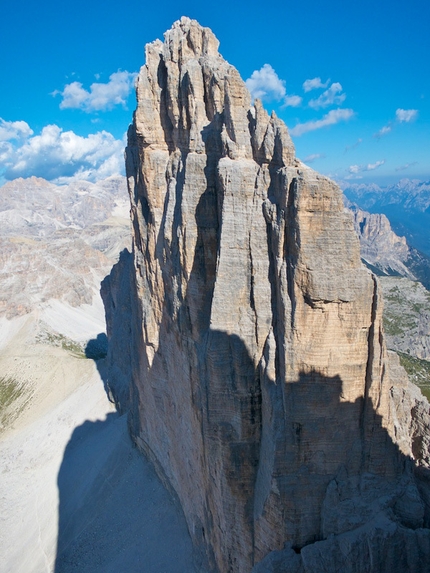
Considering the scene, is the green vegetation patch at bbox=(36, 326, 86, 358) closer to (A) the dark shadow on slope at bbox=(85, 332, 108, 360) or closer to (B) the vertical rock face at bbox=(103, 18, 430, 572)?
(A) the dark shadow on slope at bbox=(85, 332, 108, 360)

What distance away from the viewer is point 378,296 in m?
14.9

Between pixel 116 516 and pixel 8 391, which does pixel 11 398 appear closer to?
pixel 8 391

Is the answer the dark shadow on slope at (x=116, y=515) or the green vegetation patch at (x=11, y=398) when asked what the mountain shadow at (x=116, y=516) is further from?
the green vegetation patch at (x=11, y=398)

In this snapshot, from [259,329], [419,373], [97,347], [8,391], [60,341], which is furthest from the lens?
[97,347]

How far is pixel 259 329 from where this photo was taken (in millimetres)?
17328

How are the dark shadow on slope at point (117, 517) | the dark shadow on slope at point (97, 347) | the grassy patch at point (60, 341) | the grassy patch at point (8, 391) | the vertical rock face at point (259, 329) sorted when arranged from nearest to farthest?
1. the vertical rock face at point (259, 329)
2. the dark shadow on slope at point (117, 517)
3. the grassy patch at point (8, 391)
4. the grassy patch at point (60, 341)
5. the dark shadow on slope at point (97, 347)

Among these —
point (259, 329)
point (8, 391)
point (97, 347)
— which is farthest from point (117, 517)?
point (97, 347)

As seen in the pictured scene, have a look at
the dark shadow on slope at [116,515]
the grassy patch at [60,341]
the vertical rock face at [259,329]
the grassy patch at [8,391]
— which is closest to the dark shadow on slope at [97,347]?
the grassy patch at [60,341]

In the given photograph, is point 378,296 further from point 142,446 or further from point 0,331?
point 0,331

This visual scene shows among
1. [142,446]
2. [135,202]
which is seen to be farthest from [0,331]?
[135,202]

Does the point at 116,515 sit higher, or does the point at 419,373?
the point at 419,373

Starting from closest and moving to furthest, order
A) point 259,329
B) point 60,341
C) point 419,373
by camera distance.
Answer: point 259,329
point 419,373
point 60,341

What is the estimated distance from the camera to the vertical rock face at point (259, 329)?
15.0 m

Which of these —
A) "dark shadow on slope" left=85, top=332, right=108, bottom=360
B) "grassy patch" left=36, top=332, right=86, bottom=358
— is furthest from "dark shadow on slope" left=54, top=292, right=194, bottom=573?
"grassy patch" left=36, top=332, right=86, bottom=358
